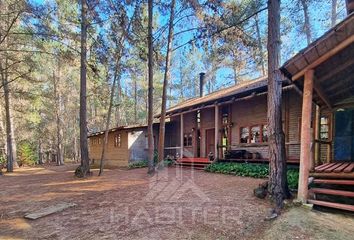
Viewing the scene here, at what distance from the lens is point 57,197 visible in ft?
24.8

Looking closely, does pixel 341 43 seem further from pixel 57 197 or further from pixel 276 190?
pixel 57 197

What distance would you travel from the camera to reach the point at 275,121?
623 cm

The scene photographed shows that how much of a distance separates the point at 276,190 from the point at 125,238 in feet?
11.9

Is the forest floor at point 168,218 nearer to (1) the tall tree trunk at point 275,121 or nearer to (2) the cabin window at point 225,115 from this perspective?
(1) the tall tree trunk at point 275,121

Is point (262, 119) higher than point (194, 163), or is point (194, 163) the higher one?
point (262, 119)

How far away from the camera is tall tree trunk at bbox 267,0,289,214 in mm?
5980

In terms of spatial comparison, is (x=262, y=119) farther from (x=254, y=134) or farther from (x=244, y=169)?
(x=244, y=169)

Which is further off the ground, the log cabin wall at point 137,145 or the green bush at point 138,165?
the log cabin wall at point 137,145

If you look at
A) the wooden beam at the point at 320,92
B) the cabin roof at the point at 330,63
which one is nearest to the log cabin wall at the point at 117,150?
the wooden beam at the point at 320,92

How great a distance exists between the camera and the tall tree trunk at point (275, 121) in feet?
19.6

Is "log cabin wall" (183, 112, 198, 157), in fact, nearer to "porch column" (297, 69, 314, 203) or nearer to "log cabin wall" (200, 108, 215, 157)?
"log cabin wall" (200, 108, 215, 157)

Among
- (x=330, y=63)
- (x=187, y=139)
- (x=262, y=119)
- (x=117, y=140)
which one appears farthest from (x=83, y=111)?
(x=330, y=63)

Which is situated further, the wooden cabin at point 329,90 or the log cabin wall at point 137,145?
the log cabin wall at point 137,145

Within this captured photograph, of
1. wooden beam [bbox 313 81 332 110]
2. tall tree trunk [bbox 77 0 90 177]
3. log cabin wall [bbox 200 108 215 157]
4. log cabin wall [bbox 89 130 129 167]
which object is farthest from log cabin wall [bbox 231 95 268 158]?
log cabin wall [bbox 89 130 129 167]
